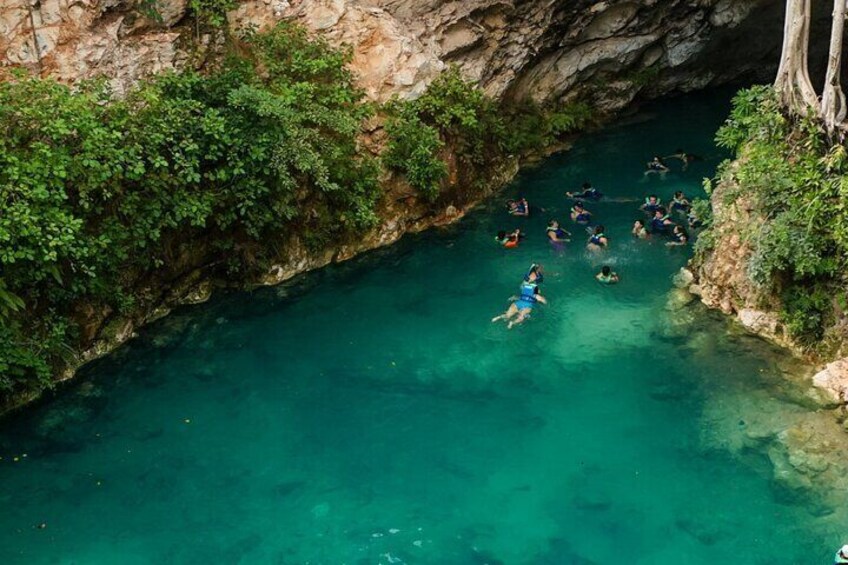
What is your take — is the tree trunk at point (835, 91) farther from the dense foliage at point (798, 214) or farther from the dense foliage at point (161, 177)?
the dense foliage at point (161, 177)

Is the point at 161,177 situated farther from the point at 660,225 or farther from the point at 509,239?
the point at 660,225

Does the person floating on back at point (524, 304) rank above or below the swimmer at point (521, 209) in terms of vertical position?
below

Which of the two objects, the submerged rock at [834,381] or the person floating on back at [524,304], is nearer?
the submerged rock at [834,381]

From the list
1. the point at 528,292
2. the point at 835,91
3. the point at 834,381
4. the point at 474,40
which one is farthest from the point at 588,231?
the point at 834,381

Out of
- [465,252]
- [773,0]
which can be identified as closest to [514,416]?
[465,252]

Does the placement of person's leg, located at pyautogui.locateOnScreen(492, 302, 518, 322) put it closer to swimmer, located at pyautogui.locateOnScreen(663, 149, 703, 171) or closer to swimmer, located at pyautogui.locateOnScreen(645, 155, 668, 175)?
swimmer, located at pyautogui.locateOnScreen(645, 155, 668, 175)

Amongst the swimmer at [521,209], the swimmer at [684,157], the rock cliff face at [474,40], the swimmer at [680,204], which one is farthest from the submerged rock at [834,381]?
the rock cliff face at [474,40]
